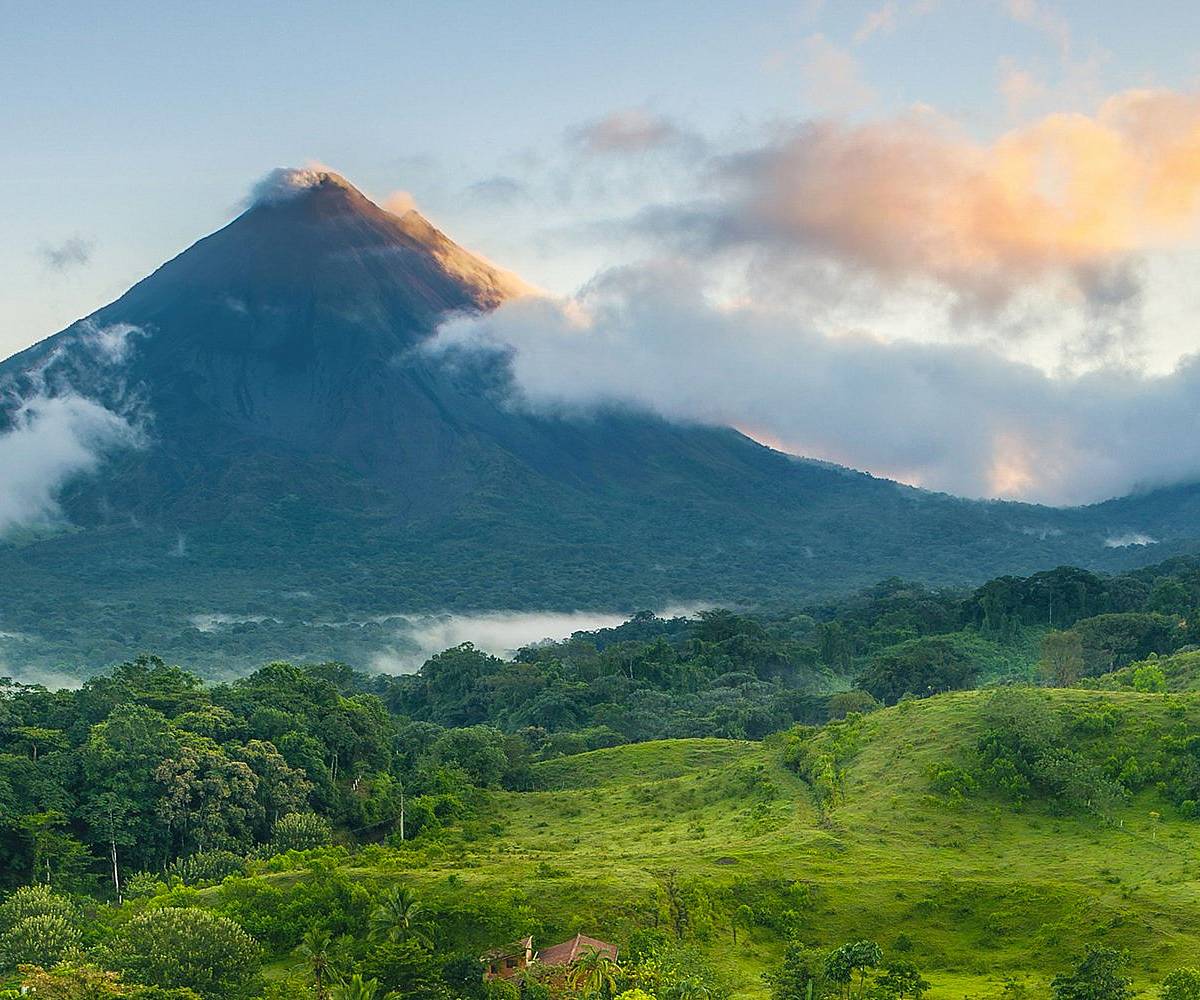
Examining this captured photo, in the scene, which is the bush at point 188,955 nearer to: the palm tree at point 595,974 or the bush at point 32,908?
the bush at point 32,908

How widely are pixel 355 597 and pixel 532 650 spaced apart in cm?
4355

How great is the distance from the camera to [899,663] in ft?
275

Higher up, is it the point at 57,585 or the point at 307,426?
the point at 307,426

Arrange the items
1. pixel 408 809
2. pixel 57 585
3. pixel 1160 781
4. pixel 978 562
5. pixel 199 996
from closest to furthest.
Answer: pixel 199 996 → pixel 1160 781 → pixel 408 809 → pixel 57 585 → pixel 978 562

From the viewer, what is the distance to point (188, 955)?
3062 cm

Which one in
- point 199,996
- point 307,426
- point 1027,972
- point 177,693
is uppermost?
point 307,426

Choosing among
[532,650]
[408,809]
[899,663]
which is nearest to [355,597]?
[532,650]

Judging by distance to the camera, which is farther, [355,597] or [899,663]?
[355,597]

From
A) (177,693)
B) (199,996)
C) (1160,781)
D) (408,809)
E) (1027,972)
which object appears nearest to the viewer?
(199,996)

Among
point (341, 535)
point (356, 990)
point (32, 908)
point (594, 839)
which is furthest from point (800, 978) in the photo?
point (341, 535)

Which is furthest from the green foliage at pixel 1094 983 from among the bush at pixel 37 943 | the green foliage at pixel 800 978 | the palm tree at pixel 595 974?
the bush at pixel 37 943

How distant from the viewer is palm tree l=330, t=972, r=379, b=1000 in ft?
90.6

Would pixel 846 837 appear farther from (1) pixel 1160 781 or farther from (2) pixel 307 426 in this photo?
(2) pixel 307 426

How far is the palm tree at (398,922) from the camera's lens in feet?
106
